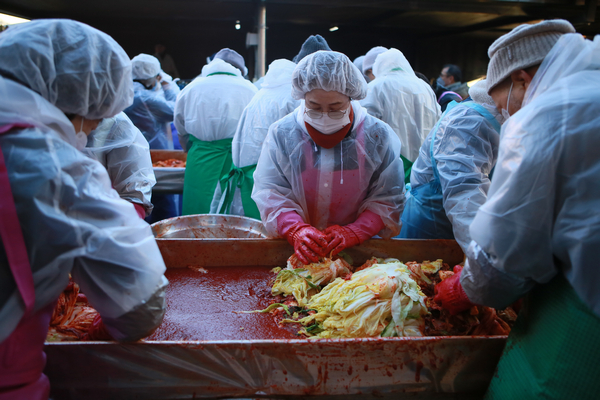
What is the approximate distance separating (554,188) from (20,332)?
1.84 metres

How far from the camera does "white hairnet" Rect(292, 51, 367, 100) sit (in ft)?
8.73

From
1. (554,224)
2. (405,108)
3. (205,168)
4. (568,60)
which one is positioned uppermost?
(568,60)

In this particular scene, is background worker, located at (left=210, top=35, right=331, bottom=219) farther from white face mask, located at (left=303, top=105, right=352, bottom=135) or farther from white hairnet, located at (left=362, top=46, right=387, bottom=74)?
white hairnet, located at (left=362, top=46, right=387, bottom=74)

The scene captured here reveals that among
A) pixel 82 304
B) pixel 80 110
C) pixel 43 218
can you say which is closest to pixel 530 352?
pixel 43 218

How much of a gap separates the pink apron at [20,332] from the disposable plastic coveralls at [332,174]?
5.56 feet

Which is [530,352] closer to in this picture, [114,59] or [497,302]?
[497,302]

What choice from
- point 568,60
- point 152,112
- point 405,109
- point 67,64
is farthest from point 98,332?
point 152,112

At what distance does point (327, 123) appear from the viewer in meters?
2.76

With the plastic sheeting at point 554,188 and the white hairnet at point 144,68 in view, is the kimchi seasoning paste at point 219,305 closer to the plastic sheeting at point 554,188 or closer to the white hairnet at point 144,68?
the plastic sheeting at point 554,188

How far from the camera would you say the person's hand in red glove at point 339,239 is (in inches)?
105

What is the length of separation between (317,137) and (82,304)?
5.97ft

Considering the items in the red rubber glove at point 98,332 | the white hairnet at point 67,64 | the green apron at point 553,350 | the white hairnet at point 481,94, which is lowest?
the red rubber glove at point 98,332

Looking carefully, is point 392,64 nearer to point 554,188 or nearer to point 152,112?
point 152,112

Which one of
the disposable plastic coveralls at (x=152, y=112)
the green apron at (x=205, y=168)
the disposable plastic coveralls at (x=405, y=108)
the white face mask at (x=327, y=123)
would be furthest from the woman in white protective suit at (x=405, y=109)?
the disposable plastic coveralls at (x=152, y=112)
